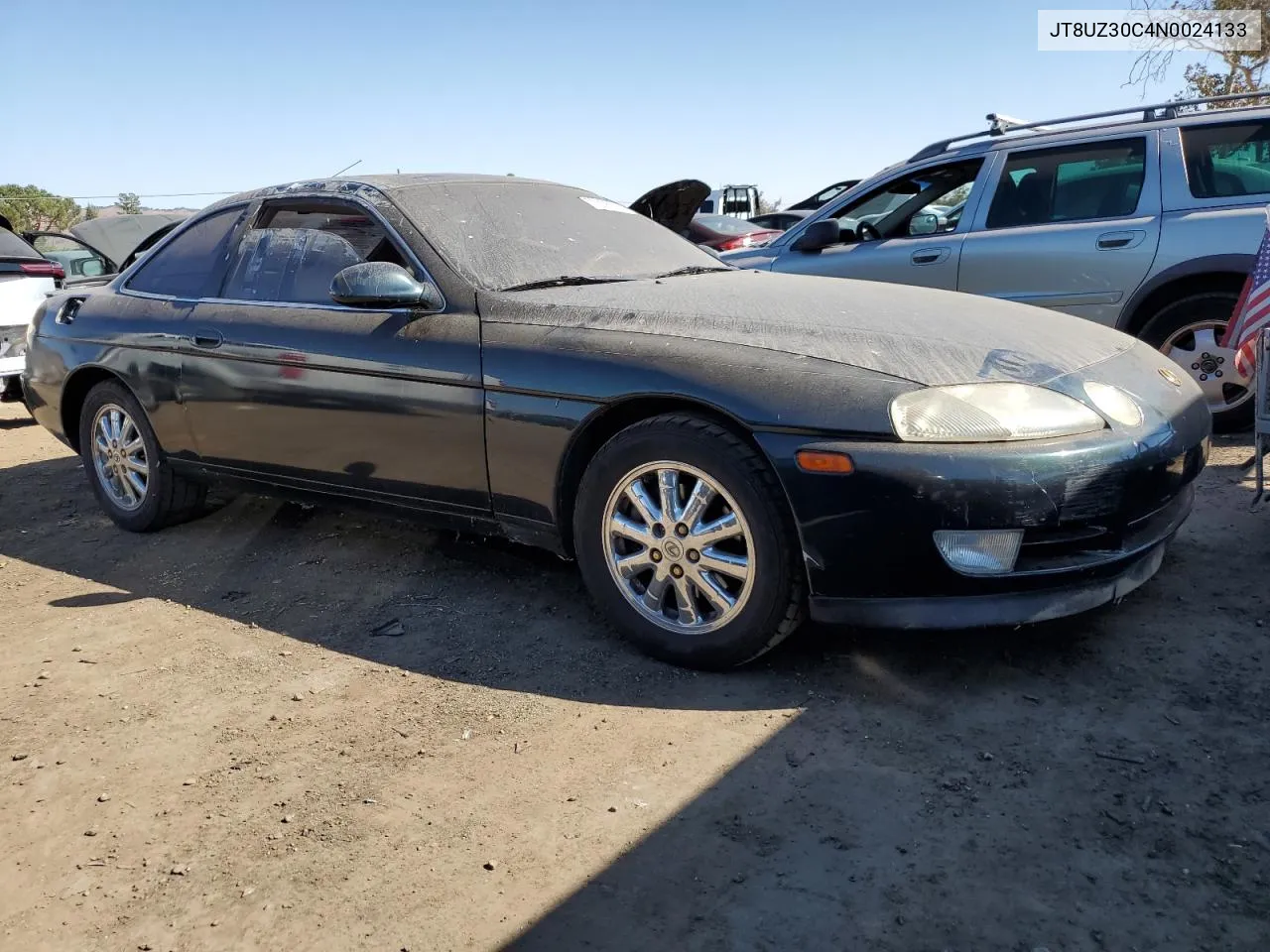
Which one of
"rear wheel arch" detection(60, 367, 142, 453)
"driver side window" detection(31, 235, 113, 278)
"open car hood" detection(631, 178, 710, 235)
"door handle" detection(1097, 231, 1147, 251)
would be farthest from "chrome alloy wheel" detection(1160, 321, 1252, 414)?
"driver side window" detection(31, 235, 113, 278)

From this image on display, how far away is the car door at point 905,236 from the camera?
6.17m

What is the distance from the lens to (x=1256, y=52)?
64.6ft

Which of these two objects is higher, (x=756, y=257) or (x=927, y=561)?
(x=756, y=257)

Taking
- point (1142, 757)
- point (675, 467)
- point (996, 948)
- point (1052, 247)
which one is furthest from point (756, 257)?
point (996, 948)

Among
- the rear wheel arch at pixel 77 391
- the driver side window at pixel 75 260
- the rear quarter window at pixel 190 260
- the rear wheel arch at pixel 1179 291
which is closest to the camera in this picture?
the rear quarter window at pixel 190 260

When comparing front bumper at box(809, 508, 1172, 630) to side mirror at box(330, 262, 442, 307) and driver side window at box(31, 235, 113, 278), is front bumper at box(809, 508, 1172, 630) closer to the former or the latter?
side mirror at box(330, 262, 442, 307)

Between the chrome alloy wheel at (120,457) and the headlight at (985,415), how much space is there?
3.63 meters

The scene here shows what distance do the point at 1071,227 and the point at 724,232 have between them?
886cm

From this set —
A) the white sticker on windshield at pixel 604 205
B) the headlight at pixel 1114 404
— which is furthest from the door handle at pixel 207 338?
the headlight at pixel 1114 404

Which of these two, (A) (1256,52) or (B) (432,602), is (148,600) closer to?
(B) (432,602)

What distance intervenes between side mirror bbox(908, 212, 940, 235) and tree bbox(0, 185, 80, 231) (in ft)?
106

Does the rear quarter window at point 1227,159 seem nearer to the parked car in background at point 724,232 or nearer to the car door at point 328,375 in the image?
the car door at point 328,375

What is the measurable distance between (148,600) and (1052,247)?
4.71 metres

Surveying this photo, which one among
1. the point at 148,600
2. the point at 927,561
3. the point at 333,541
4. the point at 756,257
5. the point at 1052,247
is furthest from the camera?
the point at 756,257
